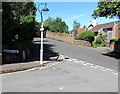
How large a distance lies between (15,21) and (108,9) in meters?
9.11

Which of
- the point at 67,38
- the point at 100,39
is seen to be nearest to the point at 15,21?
the point at 67,38

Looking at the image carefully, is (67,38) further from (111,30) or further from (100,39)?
(111,30)

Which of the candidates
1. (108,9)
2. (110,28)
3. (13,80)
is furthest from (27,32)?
(110,28)

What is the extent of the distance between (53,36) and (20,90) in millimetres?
43243

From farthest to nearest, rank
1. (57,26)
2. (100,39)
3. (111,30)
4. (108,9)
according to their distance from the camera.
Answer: (57,26) → (111,30) → (100,39) → (108,9)

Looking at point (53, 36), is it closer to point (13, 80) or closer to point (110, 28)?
point (110, 28)

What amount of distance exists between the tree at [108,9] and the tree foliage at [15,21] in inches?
263

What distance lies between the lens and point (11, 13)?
552 inches

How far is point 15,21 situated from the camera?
14.4 meters

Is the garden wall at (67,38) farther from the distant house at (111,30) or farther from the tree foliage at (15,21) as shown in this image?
the tree foliage at (15,21)

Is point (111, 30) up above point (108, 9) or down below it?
below

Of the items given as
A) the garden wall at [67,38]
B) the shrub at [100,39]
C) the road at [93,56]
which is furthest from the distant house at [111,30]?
the road at [93,56]

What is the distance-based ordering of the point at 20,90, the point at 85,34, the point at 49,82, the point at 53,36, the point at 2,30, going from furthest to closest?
the point at 53,36, the point at 85,34, the point at 2,30, the point at 49,82, the point at 20,90

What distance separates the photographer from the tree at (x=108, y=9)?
16375 mm
